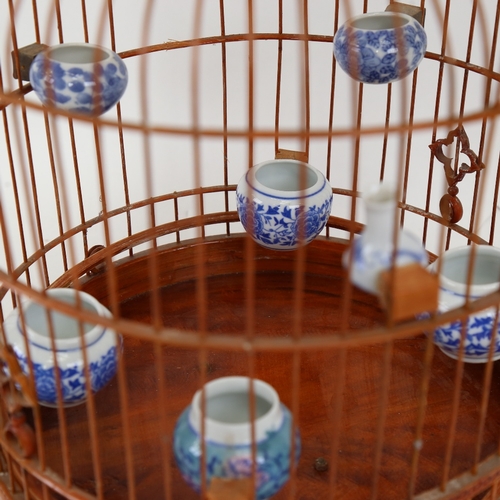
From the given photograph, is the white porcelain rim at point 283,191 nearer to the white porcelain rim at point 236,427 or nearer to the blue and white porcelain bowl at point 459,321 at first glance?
the blue and white porcelain bowl at point 459,321

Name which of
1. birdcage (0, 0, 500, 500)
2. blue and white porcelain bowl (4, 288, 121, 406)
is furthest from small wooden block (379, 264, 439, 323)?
blue and white porcelain bowl (4, 288, 121, 406)

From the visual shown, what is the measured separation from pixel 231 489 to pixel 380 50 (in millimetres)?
417

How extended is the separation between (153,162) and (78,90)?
0.52 metres

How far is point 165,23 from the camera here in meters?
Result: 1.11

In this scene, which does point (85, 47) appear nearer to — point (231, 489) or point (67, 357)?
point (67, 357)

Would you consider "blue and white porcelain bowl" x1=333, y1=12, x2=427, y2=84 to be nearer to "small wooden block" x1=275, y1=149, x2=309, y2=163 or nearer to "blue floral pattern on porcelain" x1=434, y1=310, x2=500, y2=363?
"small wooden block" x1=275, y1=149, x2=309, y2=163

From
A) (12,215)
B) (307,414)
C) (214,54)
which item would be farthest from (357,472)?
(12,215)

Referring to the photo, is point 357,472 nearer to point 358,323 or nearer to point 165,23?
point 358,323

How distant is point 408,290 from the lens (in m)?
0.50

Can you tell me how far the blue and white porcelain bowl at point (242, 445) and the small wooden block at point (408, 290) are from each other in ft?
0.42

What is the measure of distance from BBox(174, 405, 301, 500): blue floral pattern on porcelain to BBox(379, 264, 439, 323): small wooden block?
135 millimetres

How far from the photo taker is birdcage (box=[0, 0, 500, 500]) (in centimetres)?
54

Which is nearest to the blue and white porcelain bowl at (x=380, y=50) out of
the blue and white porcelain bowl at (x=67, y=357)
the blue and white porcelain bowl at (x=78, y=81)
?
the blue and white porcelain bowl at (x=78, y=81)

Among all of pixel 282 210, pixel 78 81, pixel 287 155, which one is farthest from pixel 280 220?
pixel 78 81
